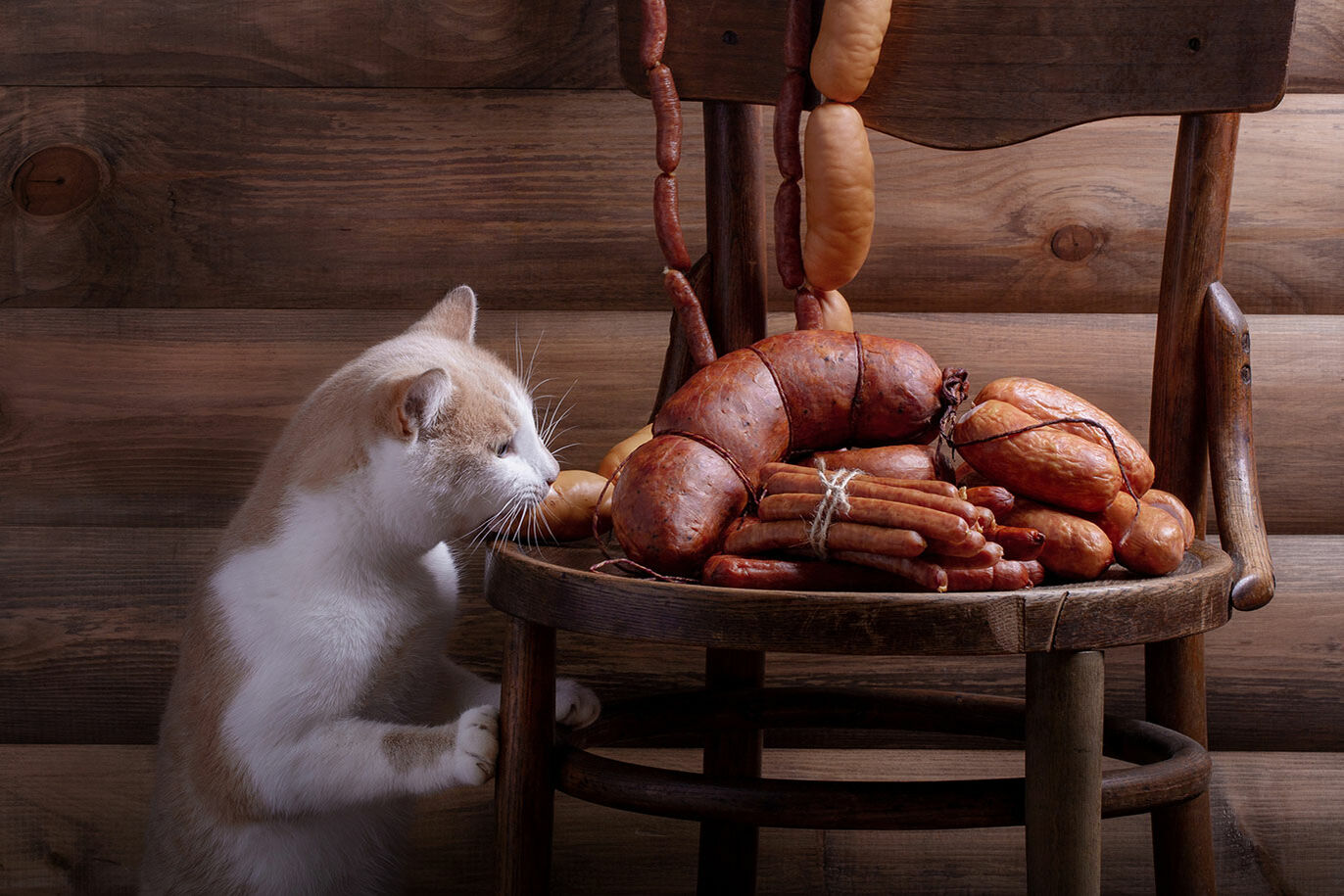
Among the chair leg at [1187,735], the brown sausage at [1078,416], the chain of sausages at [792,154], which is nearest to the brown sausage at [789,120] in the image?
the chain of sausages at [792,154]

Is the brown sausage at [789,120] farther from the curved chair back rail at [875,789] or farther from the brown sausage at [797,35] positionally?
the curved chair back rail at [875,789]

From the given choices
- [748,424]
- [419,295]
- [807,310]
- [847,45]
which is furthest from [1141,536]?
[419,295]

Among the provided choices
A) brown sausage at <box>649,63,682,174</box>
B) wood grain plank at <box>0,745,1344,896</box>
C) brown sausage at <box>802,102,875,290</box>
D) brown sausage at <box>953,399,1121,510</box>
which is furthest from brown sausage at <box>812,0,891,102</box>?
wood grain plank at <box>0,745,1344,896</box>

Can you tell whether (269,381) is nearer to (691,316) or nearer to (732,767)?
(691,316)

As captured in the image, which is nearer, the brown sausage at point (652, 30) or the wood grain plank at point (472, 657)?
the brown sausage at point (652, 30)

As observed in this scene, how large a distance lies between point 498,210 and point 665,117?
1.18 ft

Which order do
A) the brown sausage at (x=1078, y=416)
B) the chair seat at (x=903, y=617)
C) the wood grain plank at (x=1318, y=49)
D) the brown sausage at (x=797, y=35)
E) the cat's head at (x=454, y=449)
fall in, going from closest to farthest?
1. the chair seat at (x=903, y=617)
2. the brown sausage at (x=1078, y=416)
3. the cat's head at (x=454, y=449)
4. the brown sausage at (x=797, y=35)
5. the wood grain plank at (x=1318, y=49)

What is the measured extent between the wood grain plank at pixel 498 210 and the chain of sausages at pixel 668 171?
11.1 inches

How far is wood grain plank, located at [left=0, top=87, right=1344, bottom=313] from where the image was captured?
1.28 metres

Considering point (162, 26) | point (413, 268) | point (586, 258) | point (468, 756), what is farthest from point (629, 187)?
point (468, 756)

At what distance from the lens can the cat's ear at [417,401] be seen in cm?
85

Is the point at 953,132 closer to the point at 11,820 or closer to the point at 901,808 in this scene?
the point at 901,808

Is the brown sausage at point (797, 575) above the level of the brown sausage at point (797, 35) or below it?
below

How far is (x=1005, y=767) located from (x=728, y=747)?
0.41 metres
